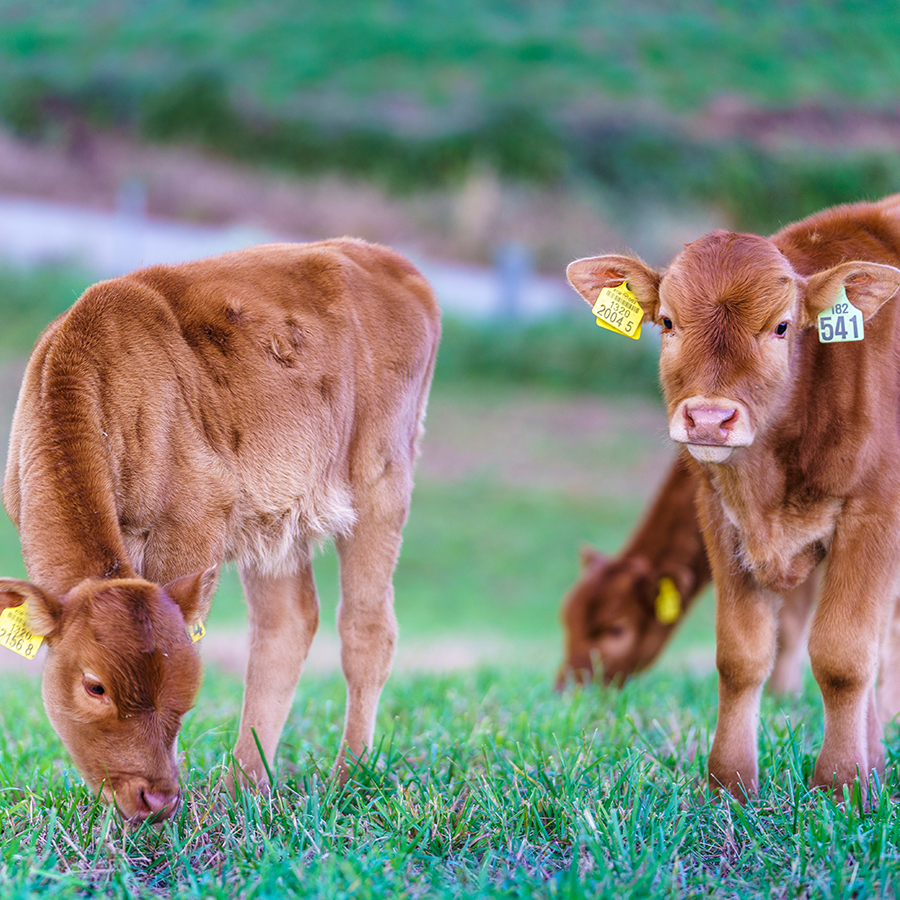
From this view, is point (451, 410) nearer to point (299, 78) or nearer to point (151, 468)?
point (299, 78)

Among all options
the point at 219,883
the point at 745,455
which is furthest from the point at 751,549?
the point at 219,883

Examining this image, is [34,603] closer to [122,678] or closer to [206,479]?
[122,678]

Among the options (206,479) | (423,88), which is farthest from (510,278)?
(206,479)

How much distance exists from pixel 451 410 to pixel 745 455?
38.2ft

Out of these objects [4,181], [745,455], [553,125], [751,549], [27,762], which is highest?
[553,125]

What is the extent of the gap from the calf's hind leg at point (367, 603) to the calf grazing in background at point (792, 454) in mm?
1230

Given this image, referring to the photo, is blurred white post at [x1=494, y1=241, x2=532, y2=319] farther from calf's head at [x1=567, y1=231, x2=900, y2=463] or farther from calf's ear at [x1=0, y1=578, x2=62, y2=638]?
calf's ear at [x1=0, y1=578, x2=62, y2=638]

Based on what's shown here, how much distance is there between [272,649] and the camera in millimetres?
4043

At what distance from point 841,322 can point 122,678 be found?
2567 mm

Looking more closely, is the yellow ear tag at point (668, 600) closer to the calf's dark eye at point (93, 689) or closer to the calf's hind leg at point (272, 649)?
the calf's hind leg at point (272, 649)

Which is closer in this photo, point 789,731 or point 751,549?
point 751,549

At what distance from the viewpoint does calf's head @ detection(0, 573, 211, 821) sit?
2912mm

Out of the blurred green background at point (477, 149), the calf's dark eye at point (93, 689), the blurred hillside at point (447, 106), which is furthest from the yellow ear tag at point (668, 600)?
the blurred hillside at point (447, 106)

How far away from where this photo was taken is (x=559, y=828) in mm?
3059
